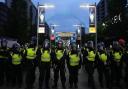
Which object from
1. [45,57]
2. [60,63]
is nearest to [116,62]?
[60,63]

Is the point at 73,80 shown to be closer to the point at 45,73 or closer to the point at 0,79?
the point at 45,73

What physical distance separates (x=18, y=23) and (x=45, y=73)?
208 feet

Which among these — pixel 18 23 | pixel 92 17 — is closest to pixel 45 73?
pixel 92 17

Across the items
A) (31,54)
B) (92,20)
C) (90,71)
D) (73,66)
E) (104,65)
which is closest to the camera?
(31,54)

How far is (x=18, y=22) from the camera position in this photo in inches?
3120

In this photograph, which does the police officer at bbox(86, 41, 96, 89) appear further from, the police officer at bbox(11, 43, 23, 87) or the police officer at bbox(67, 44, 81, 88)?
the police officer at bbox(11, 43, 23, 87)

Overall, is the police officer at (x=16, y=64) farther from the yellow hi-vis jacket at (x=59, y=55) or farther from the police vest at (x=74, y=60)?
the police vest at (x=74, y=60)

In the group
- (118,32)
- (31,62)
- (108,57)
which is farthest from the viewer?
(118,32)

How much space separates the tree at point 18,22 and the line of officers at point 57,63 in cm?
6166

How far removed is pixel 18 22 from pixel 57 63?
63.4 m

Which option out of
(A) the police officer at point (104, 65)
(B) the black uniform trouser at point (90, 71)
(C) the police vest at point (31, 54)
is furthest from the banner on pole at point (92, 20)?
(C) the police vest at point (31, 54)

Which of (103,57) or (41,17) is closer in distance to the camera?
(103,57)

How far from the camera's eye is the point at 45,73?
1686 cm

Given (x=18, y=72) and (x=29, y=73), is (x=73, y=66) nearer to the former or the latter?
(x=29, y=73)
